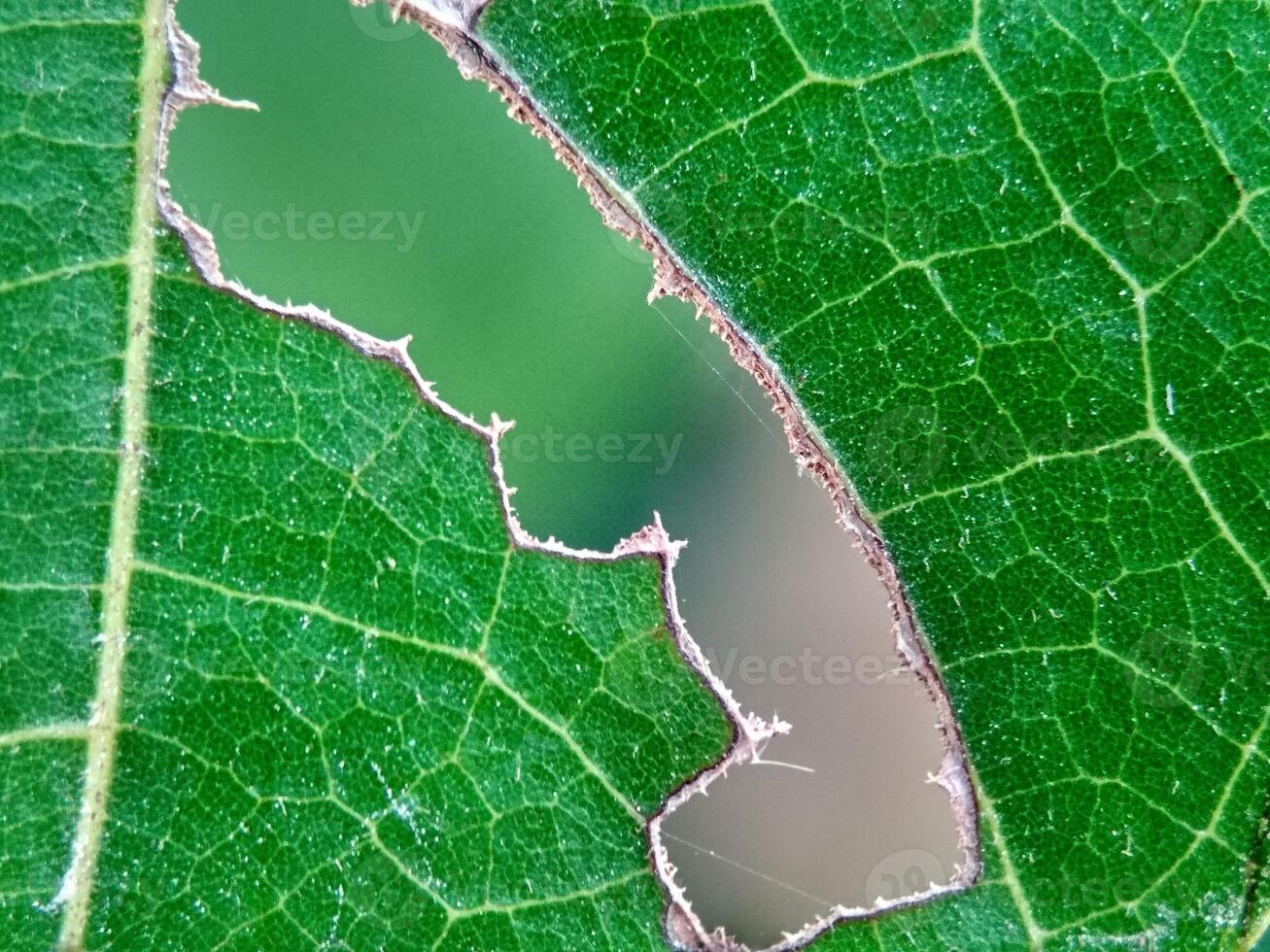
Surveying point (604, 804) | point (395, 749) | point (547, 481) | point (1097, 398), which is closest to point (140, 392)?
point (395, 749)

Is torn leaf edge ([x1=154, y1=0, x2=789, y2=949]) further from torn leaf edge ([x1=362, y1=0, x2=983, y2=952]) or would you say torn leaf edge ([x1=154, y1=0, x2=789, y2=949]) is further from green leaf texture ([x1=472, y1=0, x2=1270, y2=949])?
green leaf texture ([x1=472, y1=0, x2=1270, y2=949])

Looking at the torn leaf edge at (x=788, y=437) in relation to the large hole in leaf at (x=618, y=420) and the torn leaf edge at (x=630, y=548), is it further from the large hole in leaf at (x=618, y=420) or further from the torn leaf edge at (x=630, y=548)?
the large hole in leaf at (x=618, y=420)

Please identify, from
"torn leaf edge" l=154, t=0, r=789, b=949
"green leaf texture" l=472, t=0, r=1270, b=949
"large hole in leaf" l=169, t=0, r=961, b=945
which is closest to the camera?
"green leaf texture" l=472, t=0, r=1270, b=949

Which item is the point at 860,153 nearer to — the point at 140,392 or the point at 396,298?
the point at 140,392

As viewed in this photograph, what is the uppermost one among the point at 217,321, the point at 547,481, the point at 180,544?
the point at 217,321

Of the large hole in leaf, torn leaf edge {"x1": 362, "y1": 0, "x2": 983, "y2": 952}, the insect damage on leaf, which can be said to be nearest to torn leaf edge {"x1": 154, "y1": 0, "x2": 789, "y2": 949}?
torn leaf edge {"x1": 362, "y1": 0, "x2": 983, "y2": 952}

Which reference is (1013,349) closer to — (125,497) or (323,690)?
(323,690)

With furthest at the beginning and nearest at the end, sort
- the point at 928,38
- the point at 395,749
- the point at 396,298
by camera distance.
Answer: the point at 396,298
the point at 395,749
the point at 928,38
